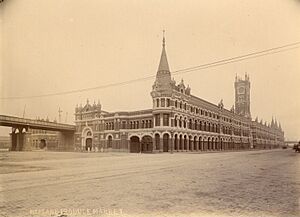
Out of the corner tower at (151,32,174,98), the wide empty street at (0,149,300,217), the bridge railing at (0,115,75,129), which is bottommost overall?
the wide empty street at (0,149,300,217)

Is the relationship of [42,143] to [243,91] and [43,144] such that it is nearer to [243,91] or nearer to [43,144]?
[43,144]

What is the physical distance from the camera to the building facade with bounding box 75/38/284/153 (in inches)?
182

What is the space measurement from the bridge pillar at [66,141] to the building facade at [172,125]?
3.6 inches

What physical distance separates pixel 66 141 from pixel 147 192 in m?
2.20

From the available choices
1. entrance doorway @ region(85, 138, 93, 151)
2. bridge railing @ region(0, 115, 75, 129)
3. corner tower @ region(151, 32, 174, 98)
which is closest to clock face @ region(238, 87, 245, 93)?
corner tower @ region(151, 32, 174, 98)

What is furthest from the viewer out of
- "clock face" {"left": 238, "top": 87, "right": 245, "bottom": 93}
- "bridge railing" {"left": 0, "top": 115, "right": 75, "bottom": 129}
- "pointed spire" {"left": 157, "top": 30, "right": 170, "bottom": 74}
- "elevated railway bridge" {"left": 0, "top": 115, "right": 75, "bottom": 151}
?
"elevated railway bridge" {"left": 0, "top": 115, "right": 75, "bottom": 151}

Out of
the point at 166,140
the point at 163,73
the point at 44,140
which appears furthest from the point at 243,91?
the point at 166,140

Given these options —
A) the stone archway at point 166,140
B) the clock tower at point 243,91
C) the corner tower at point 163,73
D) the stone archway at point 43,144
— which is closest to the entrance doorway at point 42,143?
the stone archway at point 43,144

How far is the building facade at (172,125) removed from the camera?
15.2 ft

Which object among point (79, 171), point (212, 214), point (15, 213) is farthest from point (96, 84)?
point (212, 214)

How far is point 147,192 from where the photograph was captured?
3.52m

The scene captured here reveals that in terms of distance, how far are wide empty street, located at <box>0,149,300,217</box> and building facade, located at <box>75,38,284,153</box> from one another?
0.82 metres

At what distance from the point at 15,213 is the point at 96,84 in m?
1.97

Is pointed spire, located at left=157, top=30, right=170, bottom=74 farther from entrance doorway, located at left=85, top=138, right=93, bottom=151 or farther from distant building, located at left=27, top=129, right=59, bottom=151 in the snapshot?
distant building, located at left=27, top=129, right=59, bottom=151
